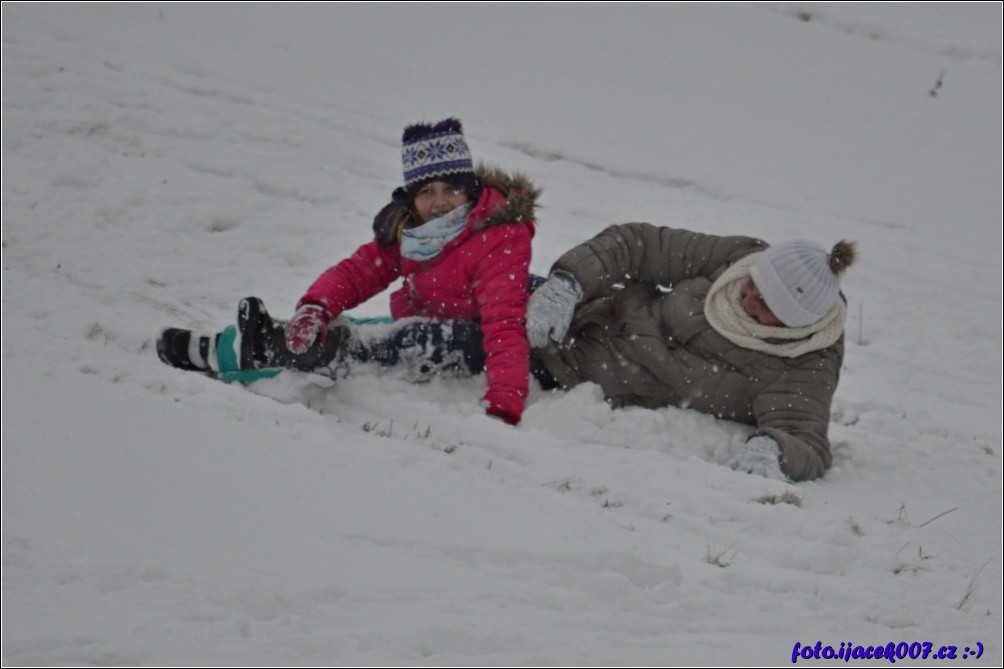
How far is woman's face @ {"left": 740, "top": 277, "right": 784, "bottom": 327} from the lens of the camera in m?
4.47

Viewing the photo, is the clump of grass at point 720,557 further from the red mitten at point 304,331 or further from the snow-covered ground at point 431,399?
the red mitten at point 304,331

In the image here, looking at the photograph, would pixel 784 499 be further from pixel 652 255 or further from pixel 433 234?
pixel 433 234

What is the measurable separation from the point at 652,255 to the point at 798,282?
89 centimetres

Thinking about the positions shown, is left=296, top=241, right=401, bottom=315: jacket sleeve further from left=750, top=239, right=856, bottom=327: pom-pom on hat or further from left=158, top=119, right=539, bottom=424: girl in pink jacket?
left=750, top=239, right=856, bottom=327: pom-pom on hat

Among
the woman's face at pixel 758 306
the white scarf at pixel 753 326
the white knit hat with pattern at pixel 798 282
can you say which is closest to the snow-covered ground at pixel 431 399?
the white scarf at pixel 753 326

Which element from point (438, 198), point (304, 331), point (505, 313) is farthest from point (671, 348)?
point (304, 331)

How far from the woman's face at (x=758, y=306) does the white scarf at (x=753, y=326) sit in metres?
0.02

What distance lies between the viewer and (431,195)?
187 inches

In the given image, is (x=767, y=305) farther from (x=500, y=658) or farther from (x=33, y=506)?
(x=33, y=506)

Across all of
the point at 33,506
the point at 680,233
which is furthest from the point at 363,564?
the point at 680,233

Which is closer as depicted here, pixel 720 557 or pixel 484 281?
pixel 720 557

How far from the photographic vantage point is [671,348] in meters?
4.82

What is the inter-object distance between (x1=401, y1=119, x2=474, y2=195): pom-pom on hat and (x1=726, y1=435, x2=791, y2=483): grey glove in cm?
191

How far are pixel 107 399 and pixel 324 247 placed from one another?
11.3ft
